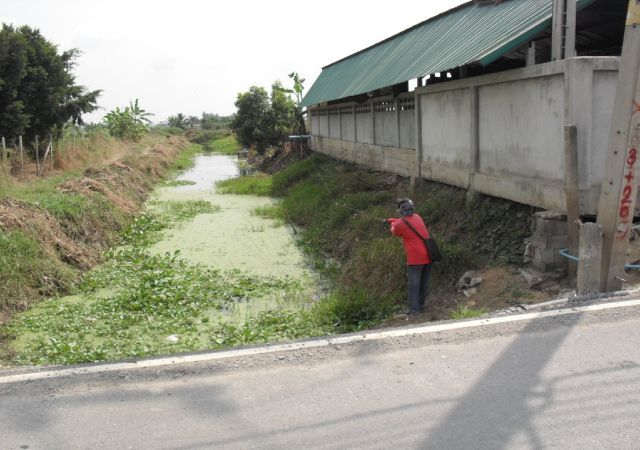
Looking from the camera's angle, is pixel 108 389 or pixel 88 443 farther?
pixel 108 389

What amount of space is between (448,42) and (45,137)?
16408 millimetres

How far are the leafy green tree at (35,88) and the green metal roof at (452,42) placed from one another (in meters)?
9.62

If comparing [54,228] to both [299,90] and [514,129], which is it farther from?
[299,90]

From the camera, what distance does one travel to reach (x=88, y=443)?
143 inches

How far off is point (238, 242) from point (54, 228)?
14.0 feet

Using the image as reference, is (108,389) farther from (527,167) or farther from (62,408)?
(527,167)

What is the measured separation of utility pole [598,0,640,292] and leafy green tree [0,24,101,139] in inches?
651

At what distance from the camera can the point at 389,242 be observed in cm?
964

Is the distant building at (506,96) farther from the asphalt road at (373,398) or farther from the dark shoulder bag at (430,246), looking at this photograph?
the asphalt road at (373,398)

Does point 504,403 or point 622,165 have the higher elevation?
point 622,165

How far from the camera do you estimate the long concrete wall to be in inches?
287

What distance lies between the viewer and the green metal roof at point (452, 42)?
8289mm

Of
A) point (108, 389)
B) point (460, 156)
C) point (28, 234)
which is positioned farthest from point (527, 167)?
point (28, 234)

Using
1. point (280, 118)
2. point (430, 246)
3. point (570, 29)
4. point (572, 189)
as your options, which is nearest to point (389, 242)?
point (430, 246)
